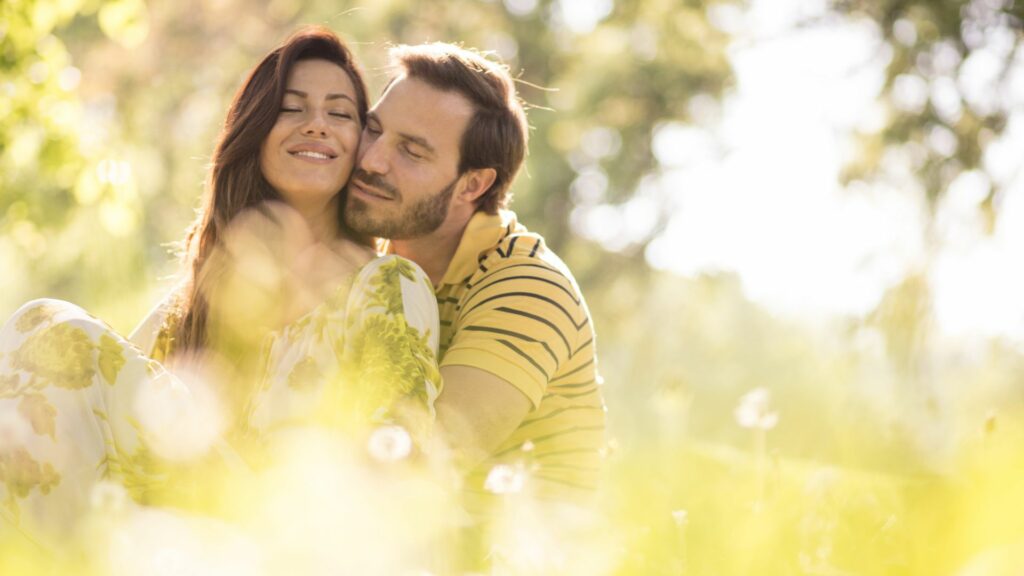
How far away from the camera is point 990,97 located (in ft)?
29.3

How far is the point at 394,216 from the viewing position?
362cm

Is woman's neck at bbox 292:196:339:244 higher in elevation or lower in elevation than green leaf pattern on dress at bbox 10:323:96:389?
higher

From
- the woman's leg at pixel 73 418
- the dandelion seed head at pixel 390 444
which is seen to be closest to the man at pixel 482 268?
the dandelion seed head at pixel 390 444

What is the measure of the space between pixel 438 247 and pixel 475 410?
988 millimetres

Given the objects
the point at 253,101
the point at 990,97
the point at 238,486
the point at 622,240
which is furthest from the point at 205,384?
the point at 622,240

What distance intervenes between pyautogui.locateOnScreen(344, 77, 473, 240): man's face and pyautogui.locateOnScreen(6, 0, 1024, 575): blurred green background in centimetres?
73

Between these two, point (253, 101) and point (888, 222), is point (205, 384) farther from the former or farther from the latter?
point (888, 222)

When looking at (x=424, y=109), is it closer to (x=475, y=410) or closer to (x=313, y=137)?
(x=313, y=137)

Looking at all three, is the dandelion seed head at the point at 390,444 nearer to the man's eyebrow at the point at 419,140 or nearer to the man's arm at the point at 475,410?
the man's arm at the point at 475,410

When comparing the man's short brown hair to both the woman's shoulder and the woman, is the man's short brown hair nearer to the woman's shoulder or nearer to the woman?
the woman

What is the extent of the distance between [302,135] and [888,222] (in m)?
6.70

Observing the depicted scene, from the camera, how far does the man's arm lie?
2943mm

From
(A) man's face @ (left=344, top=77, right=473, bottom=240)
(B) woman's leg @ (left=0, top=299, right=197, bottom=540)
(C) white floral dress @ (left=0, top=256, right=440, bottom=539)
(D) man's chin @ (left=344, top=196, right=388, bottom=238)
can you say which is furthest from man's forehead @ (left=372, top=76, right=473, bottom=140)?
(B) woman's leg @ (left=0, top=299, right=197, bottom=540)

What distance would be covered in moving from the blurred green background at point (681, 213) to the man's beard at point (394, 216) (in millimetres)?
888
